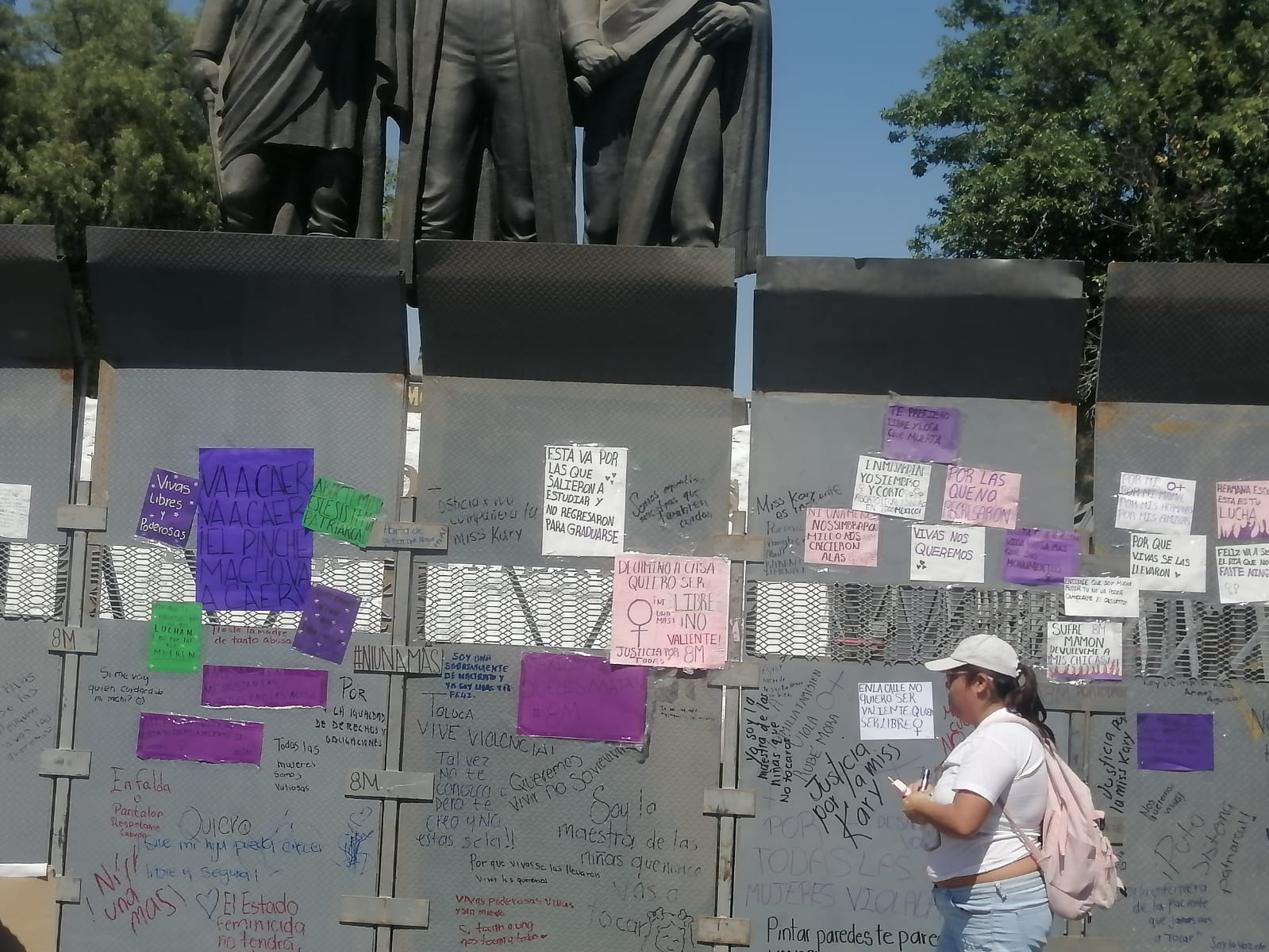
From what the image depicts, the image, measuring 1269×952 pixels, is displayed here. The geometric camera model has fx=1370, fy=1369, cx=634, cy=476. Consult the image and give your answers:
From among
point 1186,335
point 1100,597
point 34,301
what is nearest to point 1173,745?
Answer: point 1100,597

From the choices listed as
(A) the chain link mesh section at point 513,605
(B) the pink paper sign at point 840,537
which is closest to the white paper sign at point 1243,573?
(B) the pink paper sign at point 840,537

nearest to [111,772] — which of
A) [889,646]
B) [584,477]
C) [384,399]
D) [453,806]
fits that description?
[453,806]

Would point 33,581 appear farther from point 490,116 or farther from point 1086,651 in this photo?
point 1086,651

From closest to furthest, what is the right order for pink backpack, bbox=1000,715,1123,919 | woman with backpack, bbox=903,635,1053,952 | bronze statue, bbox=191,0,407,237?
woman with backpack, bbox=903,635,1053,952 → pink backpack, bbox=1000,715,1123,919 → bronze statue, bbox=191,0,407,237

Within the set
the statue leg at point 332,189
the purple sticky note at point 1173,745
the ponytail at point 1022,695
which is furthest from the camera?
the statue leg at point 332,189

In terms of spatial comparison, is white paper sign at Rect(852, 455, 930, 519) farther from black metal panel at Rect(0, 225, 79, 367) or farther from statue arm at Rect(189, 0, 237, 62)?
statue arm at Rect(189, 0, 237, 62)

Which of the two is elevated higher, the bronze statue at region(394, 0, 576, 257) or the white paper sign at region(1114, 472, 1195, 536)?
the bronze statue at region(394, 0, 576, 257)

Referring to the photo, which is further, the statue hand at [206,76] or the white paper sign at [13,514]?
the statue hand at [206,76]

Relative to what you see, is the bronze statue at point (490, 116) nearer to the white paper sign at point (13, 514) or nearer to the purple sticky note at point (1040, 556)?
the white paper sign at point (13, 514)

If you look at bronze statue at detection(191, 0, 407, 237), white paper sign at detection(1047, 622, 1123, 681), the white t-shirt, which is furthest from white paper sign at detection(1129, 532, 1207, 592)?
bronze statue at detection(191, 0, 407, 237)

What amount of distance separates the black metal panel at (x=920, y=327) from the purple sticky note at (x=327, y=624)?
6.11 feet

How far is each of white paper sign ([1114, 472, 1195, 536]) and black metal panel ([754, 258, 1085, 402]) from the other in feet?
1.44

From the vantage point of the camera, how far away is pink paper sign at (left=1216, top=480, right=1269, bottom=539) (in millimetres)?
5324

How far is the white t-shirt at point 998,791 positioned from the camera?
12.8 feet
